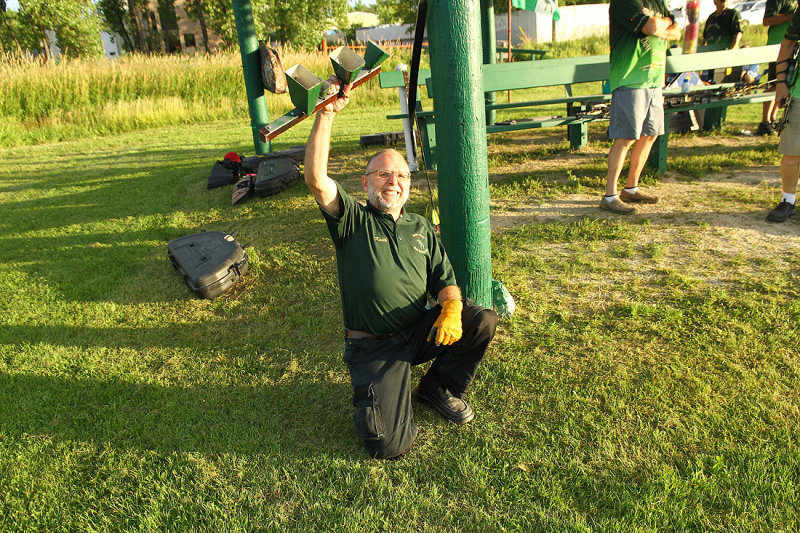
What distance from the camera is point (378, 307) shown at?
2416 millimetres

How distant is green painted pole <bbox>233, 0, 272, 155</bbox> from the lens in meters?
6.61

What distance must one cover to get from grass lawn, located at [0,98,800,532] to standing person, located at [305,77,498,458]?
17 centimetres

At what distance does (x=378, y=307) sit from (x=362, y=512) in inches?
34.8

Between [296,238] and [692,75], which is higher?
[692,75]

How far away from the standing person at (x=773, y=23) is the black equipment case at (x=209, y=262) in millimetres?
6732

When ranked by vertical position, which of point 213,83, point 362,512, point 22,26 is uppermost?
point 22,26

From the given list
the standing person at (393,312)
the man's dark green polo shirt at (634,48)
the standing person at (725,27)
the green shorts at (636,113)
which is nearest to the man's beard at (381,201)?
the standing person at (393,312)

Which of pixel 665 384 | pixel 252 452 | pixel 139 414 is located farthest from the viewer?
pixel 139 414

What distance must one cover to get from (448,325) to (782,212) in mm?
3540

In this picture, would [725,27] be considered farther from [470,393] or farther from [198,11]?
[198,11]

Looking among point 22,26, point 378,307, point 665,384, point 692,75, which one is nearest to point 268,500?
point 378,307

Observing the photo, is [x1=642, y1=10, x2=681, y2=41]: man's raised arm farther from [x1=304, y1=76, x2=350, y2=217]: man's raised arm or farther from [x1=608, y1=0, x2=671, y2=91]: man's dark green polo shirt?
[x1=304, y1=76, x2=350, y2=217]: man's raised arm

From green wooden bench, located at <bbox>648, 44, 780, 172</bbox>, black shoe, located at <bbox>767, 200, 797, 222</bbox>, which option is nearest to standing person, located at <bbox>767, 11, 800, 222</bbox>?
→ black shoe, located at <bbox>767, 200, 797, 222</bbox>

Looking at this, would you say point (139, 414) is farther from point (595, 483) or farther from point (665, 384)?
point (665, 384)
